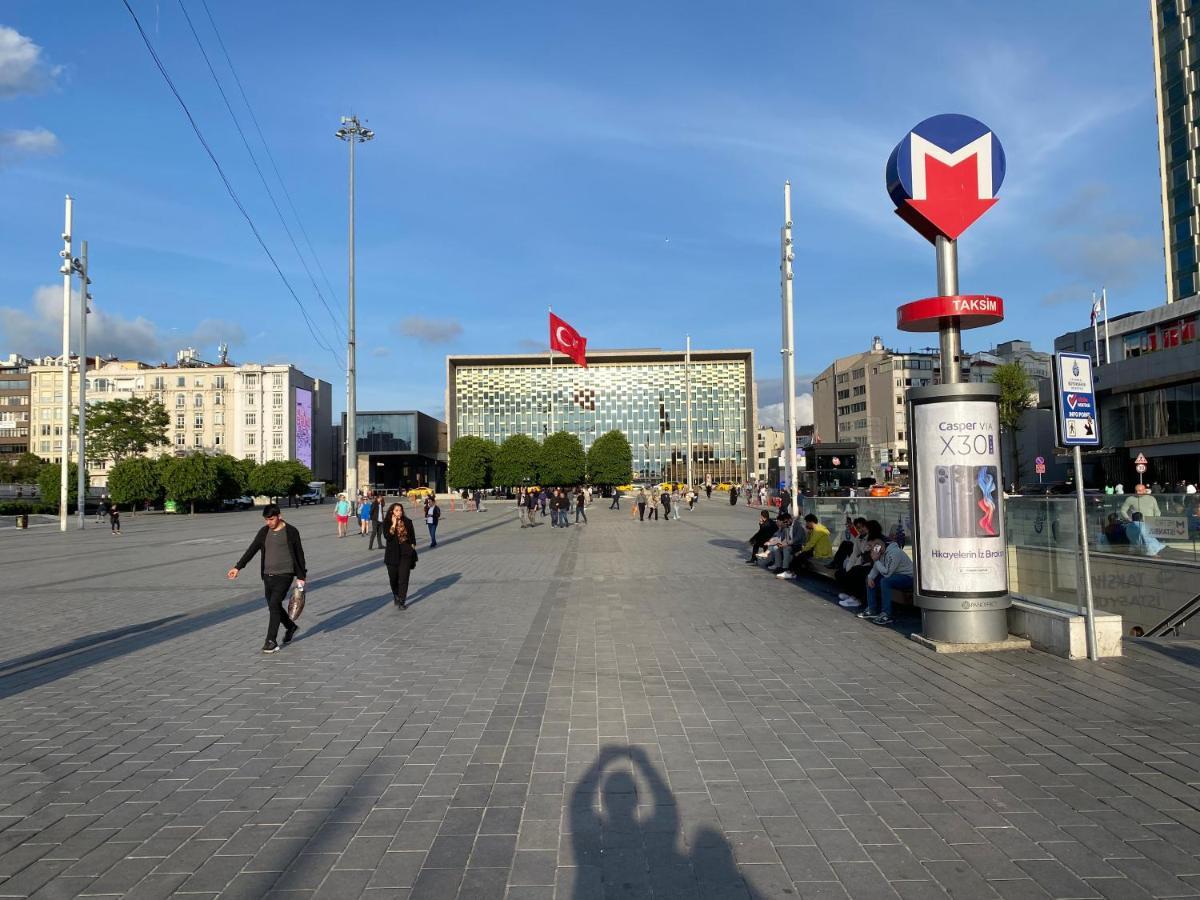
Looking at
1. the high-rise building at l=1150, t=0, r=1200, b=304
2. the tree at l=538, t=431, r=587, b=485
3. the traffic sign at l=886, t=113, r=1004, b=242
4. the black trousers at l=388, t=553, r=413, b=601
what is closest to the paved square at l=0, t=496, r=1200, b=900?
the black trousers at l=388, t=553, r=413, b=601

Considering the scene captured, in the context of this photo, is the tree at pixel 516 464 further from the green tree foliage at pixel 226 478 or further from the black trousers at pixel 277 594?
the black trousers at pixel 277 594

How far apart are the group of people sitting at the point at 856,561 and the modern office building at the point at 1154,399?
4253 centimetres

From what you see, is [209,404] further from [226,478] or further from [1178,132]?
[1178,132]

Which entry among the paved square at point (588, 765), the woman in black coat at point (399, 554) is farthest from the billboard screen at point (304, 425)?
the paved square at point (588, 765)

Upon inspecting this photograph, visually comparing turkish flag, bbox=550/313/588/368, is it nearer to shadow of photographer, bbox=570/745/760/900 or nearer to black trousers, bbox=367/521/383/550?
black trousers, bbox=367/521/383/550

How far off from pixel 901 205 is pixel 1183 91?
60.8 meters

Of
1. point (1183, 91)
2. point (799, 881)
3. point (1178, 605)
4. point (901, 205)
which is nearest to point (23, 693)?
point (799, 881)

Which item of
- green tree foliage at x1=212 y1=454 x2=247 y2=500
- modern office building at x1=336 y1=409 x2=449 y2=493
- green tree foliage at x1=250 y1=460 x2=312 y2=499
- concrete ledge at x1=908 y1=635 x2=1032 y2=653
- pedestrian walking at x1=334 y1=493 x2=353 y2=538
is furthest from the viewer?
modern office building at x1=336 y1=409 x2=449 y2=493

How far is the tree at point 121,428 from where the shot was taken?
240ft

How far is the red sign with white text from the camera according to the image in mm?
8766

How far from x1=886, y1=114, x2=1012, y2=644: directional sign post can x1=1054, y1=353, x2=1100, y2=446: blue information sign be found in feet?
2.11

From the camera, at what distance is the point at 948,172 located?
367 inches

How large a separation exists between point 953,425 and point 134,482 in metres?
64.8

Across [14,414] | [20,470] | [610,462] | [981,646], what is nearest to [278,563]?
[981,646]
